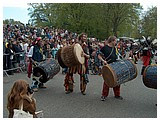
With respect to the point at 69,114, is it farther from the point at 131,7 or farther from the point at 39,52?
the point at 131,7

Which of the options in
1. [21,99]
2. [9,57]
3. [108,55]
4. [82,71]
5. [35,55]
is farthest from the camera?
[9,57]

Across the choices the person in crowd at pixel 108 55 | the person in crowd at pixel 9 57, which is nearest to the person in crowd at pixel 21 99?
the person in crowd at pixel 108 55

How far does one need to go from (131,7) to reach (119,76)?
106 feet

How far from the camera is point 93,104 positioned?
6.31 m

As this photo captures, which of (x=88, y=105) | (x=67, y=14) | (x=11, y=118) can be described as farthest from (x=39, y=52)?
(x=67, y=14)

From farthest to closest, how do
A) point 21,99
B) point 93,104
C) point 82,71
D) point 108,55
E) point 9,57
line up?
point 9,57
point 82,71
point 108,55
point 93,104
point 21,99

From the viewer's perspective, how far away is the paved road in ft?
18.2

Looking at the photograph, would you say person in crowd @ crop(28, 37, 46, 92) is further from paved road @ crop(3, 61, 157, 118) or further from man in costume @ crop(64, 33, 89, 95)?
man in costume @ crop(64, 33, 89, 95)

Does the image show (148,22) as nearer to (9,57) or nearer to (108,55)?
(9,57)

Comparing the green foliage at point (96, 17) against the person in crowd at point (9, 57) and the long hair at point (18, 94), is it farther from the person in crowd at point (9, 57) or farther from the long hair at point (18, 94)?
the long hair at point (18, 94)

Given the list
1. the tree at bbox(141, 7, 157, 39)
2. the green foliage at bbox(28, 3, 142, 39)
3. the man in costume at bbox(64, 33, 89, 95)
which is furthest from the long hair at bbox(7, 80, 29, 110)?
the tree at bbox(141, 7, 157, 39)

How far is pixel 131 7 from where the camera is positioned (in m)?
36.8

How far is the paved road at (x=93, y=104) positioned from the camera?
555cm

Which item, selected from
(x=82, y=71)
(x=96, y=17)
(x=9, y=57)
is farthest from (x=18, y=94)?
(x=96, y=17)
